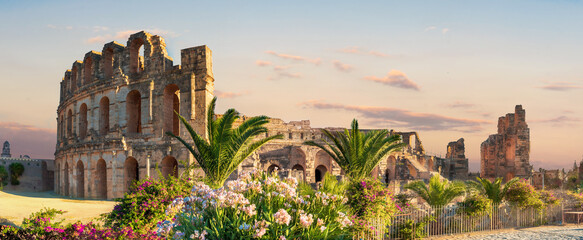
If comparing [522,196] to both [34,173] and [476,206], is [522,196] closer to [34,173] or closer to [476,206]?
[476,206]

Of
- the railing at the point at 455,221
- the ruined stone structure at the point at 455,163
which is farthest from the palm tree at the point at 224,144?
the ruined stone structure at the point at 455,163

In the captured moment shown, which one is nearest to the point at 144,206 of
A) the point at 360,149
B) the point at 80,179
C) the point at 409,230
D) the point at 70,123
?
the point at 360,149

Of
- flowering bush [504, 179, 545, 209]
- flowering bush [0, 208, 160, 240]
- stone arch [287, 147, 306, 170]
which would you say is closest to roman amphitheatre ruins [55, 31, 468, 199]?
flowering bush [504, 179, 545, 209]

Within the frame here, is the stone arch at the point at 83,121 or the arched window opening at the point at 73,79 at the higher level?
the arched window opening at the point at 73,79

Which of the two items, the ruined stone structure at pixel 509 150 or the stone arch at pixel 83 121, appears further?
the ruined stone structure at pixel 509 150

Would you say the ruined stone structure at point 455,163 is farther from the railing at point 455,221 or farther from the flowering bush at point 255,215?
the flowering bush at point 255,215

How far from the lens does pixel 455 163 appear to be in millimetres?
52312

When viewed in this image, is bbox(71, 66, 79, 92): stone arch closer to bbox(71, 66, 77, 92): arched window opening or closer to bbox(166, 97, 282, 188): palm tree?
bbox(71, 66, 77, 92): arched window opening

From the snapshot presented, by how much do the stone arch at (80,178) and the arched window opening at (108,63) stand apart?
6.17 metres

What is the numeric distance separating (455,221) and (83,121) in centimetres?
2516

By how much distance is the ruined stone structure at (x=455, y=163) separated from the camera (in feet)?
169

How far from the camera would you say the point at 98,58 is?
29.0m

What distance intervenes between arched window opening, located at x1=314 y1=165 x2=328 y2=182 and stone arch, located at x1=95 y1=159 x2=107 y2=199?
19.3 metres

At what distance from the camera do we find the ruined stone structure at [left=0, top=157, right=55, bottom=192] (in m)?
38.7
